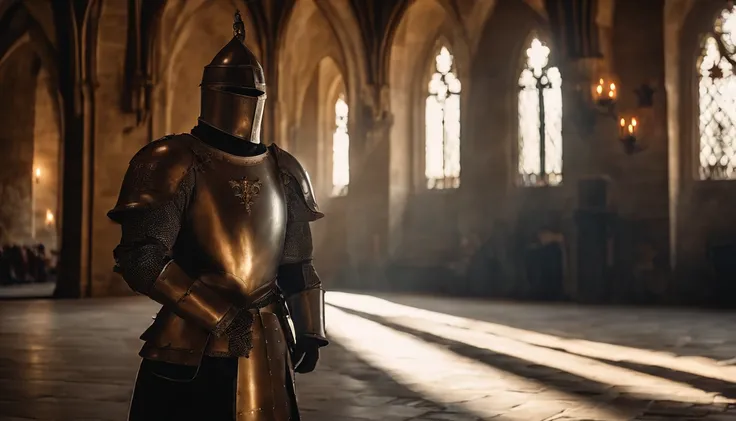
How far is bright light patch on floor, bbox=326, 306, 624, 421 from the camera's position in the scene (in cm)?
561

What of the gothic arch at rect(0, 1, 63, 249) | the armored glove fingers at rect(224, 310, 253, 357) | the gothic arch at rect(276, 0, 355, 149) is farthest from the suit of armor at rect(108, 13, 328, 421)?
the gothic arch at rect(0, 1, 63, 249)

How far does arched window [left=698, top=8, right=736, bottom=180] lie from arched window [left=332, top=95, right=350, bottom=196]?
26.2 feet

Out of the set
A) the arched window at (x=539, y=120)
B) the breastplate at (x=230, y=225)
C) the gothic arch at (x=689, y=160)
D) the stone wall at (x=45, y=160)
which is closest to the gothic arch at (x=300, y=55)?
the arched window at (x=539, y=120)

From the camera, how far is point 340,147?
20422 mm

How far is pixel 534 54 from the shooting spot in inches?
653

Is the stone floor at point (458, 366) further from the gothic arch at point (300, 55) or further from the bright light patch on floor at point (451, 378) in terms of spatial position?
the gothic arch at point (300, 55)

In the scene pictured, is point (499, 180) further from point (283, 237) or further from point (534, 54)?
point (283, 237)

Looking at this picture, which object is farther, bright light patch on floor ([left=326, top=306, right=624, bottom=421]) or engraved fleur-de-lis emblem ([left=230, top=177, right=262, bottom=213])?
bright light patch on floor ([left=326, top=306, right=624, bottom=421])

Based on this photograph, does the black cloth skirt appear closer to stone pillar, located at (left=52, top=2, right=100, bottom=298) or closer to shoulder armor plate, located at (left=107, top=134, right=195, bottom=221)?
shoulder armor plate, located at (left=107, top=134, right=195, bottom=221)

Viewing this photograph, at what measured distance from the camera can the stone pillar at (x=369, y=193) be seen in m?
17.5

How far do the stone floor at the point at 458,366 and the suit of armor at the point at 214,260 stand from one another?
7.80 ft

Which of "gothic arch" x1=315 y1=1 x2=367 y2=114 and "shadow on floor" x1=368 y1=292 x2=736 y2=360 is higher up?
"gothic arch" x1=315 y1=1 x2=367 y2=114

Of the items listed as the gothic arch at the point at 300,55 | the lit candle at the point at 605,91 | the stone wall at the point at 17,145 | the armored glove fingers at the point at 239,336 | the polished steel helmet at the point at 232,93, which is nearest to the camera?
the armored glove fingers at the point at 239,336

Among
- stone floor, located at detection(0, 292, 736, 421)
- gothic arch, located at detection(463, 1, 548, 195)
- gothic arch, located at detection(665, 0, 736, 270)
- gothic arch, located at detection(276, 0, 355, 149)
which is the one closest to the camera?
stone floor, located at detection(0, 292, 736, 421)
